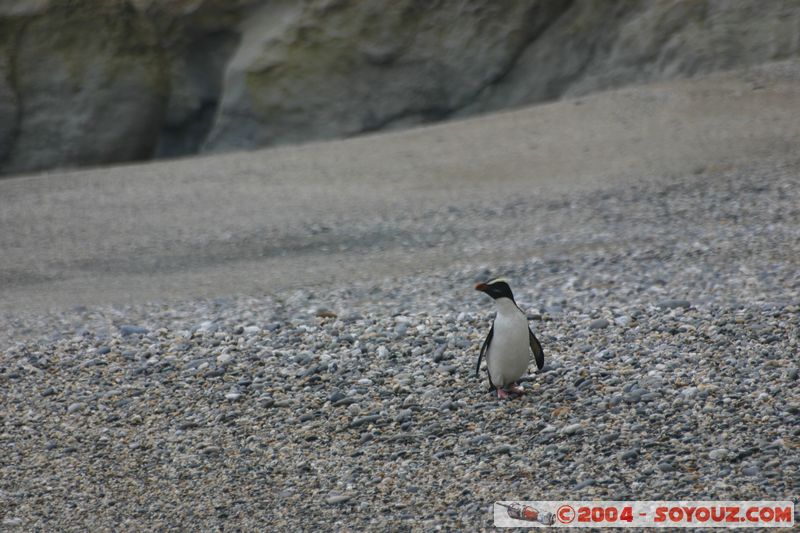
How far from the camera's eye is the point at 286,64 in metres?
15.2

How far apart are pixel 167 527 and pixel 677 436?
209 centimetres

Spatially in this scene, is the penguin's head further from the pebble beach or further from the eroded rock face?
the eroded rock face

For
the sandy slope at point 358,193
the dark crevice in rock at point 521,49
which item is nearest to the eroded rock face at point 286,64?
the dark crevice in rock at point 521,49

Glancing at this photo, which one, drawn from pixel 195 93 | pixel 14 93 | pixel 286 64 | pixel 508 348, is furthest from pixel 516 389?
pixel 14 93

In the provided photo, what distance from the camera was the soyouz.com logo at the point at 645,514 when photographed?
11.3 feet

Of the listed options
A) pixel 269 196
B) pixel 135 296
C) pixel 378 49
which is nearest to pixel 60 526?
pixel 135 296

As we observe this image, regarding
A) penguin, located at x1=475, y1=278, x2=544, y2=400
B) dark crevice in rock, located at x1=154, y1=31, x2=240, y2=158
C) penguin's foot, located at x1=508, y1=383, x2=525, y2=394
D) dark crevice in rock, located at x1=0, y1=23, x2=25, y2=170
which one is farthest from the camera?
dark crevice in rock, located at x1=154, y1=31, x2=240, y2=158

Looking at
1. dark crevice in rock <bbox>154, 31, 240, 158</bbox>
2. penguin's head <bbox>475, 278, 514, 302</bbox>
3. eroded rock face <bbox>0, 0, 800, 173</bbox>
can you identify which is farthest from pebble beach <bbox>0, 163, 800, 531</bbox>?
dark crevice in rock <bbox>154, 31, 240, 158</bbox>

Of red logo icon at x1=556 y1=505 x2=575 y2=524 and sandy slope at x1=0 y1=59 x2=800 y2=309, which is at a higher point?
red logo icon at x1=556 y1=505 x2=575 y2=524

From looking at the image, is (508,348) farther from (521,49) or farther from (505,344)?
(521,49)

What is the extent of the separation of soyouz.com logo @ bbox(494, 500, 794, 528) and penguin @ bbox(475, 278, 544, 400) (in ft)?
3.21

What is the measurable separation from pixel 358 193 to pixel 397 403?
20.7 feet

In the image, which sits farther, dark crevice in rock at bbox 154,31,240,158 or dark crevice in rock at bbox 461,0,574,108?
dark crevice in rock at bbox 154,31,240,158

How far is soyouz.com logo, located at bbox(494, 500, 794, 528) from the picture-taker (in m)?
3.45
